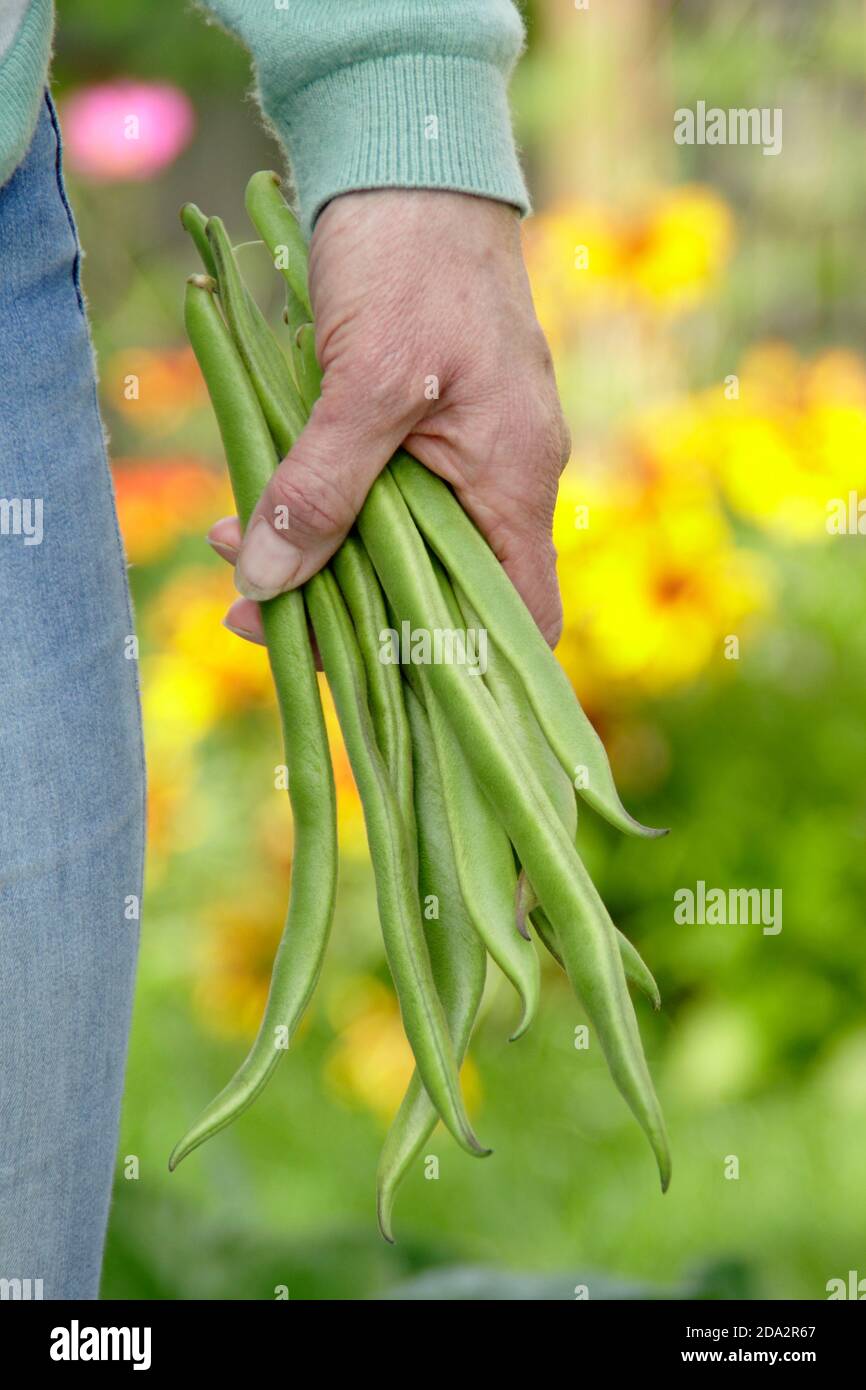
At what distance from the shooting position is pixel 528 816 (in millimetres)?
1021

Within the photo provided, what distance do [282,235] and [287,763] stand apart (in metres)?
0.41

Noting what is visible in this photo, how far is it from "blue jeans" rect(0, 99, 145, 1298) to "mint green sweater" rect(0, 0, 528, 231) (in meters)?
0.17

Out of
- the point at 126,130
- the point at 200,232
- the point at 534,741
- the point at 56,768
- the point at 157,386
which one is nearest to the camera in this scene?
the point at 56,768

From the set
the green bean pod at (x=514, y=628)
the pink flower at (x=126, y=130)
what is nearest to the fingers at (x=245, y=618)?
the green bean pod at (x=514, y=628)

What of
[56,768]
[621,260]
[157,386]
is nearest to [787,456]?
[621,260]

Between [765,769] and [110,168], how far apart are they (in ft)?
6.65

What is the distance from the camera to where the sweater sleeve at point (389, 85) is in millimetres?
1030

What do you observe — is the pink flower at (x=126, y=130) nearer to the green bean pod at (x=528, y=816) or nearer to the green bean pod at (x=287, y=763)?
the green bean pod at (x=287, y=763)

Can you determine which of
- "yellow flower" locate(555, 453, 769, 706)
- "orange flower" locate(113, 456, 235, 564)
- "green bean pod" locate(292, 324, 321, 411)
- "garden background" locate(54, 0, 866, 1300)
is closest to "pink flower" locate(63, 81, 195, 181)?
"garden background" locate(54, 0, 866, 1300)

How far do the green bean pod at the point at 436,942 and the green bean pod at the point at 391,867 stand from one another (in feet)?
0.07

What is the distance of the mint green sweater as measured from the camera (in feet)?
3.37

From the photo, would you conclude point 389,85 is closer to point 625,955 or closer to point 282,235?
point 282,235

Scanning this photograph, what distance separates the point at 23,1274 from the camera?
39.3 inches
